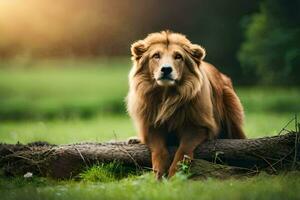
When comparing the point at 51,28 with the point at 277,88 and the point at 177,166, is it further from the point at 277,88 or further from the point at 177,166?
the point at 177,166

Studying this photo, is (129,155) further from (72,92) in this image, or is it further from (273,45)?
(72,92)

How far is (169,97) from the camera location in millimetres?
8258

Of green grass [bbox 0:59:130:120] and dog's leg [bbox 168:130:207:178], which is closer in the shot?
dog's leg [bbox 168:130:207:178]

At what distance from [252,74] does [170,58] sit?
1001cm

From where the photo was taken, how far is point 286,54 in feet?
49.9

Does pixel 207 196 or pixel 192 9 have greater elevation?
pixel 192 9

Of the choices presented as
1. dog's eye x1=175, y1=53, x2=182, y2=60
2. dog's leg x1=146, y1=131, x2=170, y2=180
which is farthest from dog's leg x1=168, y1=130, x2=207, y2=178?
dog's eye x1=175, y1=53, x2=182, y2=60

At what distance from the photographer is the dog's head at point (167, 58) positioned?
807 centimetres

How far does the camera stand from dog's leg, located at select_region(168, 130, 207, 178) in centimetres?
791

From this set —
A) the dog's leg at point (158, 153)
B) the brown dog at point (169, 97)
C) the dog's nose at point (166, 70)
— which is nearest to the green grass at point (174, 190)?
the dog's leg at point (158, 153)

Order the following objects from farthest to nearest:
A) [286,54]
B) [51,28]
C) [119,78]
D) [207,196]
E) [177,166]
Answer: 1. [119,78]
2. [51,28]
3. [286,54]
4. [177,166]
5. [207,196]

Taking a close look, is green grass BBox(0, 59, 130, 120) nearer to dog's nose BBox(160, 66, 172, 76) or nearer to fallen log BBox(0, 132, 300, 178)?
fallen log BBox(0, 132, 300, 178)

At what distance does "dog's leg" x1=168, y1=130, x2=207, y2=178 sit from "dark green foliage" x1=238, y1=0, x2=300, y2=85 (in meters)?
6.42

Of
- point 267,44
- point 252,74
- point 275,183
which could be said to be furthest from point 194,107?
point 252,74
